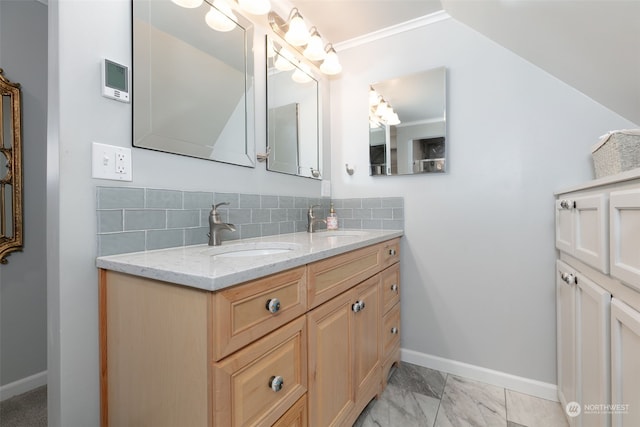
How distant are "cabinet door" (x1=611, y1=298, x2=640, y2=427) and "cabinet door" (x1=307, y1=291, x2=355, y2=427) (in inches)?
31.3

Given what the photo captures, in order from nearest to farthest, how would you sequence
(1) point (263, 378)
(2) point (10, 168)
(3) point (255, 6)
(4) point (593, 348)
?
(1) point (263, 378) → (4) point (593, 348) → (3) point (255, 6) → (2) point (10, 168)

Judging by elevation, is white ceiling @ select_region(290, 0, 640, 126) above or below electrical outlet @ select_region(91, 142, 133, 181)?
above

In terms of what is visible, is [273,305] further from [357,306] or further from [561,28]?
[561,28]

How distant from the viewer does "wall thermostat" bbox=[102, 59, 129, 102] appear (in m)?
0.94

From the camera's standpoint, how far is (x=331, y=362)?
1090 millimetres

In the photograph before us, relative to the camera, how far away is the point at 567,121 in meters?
1.50

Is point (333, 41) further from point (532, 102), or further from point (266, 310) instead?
point (266, 310)

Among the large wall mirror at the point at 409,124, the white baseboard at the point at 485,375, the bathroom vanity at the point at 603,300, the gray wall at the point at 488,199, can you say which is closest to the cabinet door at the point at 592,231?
the bathroom vanity at the point at 603,300

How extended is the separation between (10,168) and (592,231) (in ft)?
8.39

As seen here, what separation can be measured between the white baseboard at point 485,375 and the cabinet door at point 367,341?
469 mm

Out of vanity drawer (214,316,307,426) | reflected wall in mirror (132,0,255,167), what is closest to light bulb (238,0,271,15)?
reflected wall in mirror (132,0,255,167)

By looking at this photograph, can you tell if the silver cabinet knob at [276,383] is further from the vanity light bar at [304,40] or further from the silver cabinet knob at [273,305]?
the vanity light bar at [304,40]

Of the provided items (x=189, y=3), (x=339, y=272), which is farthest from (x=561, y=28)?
(x=189, y=3)

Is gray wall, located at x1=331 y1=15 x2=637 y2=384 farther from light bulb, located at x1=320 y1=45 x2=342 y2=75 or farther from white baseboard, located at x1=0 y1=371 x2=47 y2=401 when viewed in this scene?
white baseboard, located at x1=0 y1=371 x2=47 y2=401
